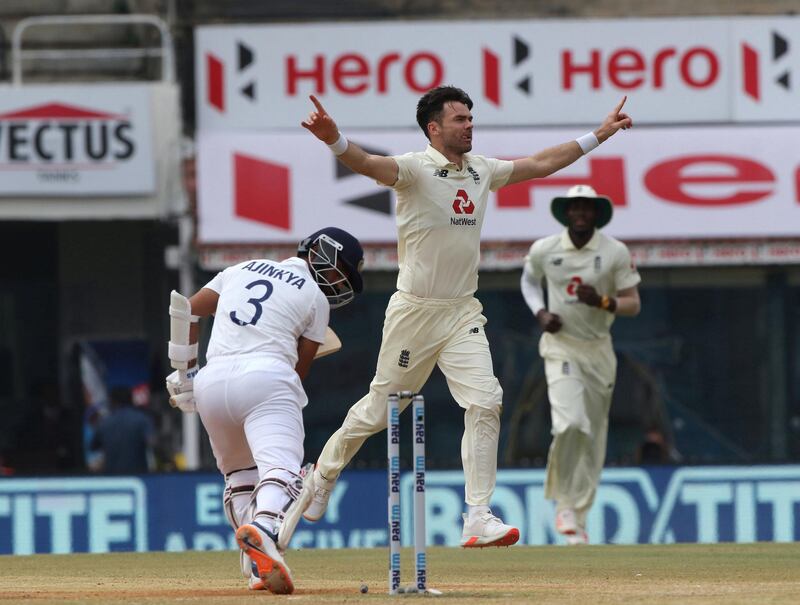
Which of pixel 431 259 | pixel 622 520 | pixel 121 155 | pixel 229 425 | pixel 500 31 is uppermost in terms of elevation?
pixel 500 31

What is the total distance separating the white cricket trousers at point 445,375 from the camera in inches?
375

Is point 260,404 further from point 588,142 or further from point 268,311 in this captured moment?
point 588,142

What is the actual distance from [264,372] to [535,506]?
7098mm

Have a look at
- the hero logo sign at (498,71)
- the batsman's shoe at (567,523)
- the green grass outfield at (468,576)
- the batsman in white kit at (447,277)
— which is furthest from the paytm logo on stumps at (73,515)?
the hero logo sign at (498,71)

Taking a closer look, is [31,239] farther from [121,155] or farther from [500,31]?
[500,31]

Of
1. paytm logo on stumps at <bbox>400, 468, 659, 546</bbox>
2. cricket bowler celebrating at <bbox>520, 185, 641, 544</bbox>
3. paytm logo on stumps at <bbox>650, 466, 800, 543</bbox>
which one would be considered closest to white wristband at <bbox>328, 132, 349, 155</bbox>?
cricket bowler celebrating at <bbox>520, 185, 641, 544</bbox>

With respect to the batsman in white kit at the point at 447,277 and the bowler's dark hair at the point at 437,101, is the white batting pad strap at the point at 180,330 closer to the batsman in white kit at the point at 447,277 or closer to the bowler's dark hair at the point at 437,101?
the batsman in white kit at the point at 447,277

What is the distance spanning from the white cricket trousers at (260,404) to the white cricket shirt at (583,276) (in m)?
5.00

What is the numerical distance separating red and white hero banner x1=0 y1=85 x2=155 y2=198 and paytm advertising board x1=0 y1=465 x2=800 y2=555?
153 inches

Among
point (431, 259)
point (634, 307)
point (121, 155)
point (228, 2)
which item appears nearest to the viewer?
point (431, 259)

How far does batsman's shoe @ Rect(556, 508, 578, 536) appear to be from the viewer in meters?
13.0

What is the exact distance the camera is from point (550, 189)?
18.1 meters

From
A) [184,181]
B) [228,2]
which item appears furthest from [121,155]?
[228,2]

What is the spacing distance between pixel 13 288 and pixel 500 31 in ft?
19.5
